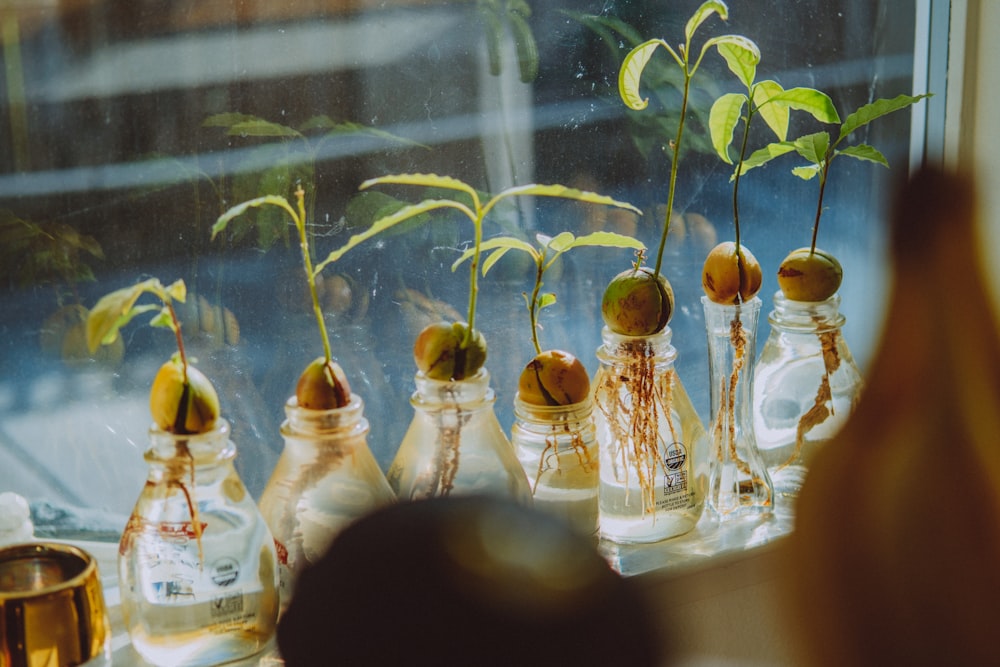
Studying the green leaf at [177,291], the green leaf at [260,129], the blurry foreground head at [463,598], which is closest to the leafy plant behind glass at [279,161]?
the green leaf at [260,129]

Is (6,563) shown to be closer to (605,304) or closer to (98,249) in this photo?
(98,249)

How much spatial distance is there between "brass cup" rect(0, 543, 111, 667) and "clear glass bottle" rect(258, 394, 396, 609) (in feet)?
0.37

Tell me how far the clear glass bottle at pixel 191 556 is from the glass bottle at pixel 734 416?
0.37 m

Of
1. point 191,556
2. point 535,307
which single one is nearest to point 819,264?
point 535,307

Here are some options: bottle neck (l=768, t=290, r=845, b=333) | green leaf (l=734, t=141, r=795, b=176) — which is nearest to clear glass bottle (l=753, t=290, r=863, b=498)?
bottle neck (l=768, t=290, r=845, b=333)

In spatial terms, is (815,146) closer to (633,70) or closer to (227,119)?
(633,70)

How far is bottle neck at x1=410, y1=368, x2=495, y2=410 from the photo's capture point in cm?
65

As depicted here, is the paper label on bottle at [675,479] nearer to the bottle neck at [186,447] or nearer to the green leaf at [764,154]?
the green leaf at [764,154]

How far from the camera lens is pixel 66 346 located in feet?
2.22

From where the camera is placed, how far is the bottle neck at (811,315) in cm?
79

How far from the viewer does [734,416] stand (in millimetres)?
798

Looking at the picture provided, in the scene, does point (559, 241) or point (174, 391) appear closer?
point (174, 391)

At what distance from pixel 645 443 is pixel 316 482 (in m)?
0.25

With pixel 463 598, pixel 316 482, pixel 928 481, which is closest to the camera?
pixel 463 598
